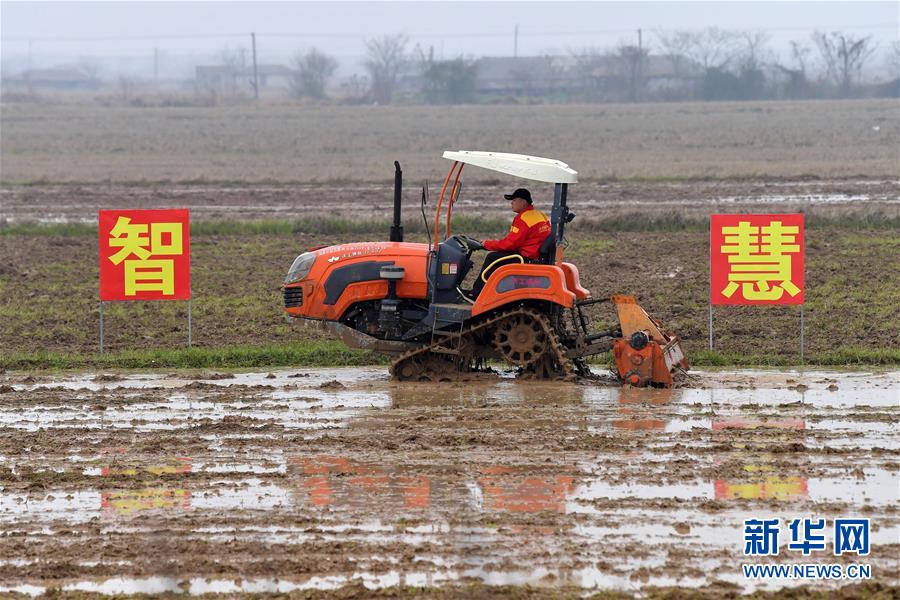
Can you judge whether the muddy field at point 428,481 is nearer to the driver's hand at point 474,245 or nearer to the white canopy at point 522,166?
the driver's hand at point 474,245

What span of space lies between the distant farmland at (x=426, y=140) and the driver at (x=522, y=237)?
20812 millimetres

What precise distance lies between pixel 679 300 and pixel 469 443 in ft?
22.4

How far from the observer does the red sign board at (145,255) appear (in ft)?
45.7

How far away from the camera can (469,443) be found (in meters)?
9.46

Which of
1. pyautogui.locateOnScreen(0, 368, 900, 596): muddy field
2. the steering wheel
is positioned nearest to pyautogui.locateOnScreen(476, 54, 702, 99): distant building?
the steering wheel

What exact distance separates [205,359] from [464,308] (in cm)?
311

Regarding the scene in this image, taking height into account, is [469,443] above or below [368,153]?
below

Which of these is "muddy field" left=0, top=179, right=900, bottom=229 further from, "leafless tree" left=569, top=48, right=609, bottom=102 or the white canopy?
"leafless tree" left=569, top=48, right=609, bottom=102

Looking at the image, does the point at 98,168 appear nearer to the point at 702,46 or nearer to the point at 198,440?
the point at 198,440

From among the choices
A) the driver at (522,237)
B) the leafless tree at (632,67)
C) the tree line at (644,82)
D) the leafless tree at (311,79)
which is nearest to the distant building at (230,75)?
the leafless tree at (311,79)

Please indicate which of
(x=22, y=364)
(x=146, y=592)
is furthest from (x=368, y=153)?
(x=146, y=592)

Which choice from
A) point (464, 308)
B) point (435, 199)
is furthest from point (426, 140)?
point (464, 308)

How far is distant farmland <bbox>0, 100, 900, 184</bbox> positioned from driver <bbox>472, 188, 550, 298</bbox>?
20812mm

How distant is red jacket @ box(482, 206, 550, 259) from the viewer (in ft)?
38.5
